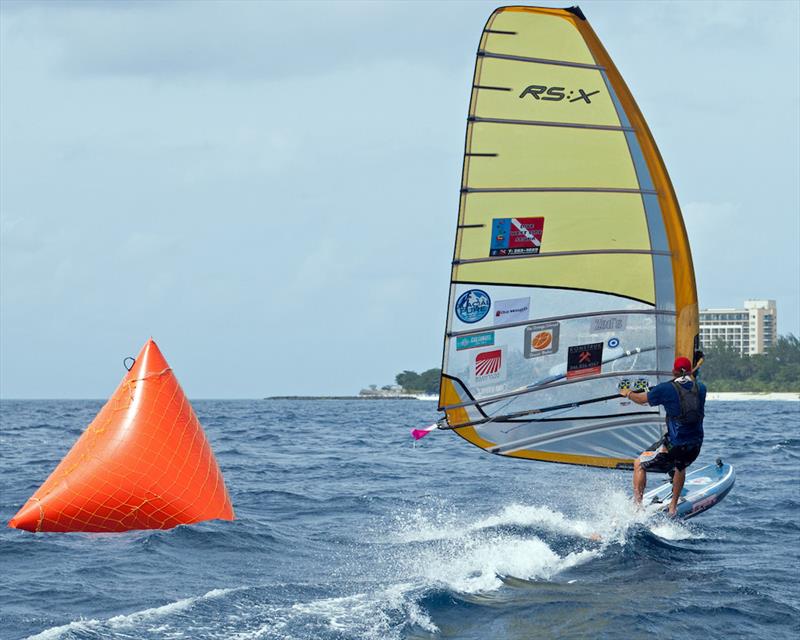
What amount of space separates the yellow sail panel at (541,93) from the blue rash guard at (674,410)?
232 centimetres

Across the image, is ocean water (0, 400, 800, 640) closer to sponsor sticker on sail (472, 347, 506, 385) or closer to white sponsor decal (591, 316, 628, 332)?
sponsor sticker on sail (472, 347, 506, 385)

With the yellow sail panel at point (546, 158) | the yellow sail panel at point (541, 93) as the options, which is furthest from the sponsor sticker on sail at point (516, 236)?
the yellow sail panel at point (541, 93)

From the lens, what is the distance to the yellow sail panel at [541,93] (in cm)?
858

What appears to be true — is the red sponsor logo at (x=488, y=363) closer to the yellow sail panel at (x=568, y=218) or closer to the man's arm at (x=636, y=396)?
the yellow sail panel at (x=568, y=218)

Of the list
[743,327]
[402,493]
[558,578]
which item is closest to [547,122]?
[558,578]

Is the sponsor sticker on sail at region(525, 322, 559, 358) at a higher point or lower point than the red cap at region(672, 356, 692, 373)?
higher

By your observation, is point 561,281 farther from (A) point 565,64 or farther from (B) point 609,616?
(B) point 609,616

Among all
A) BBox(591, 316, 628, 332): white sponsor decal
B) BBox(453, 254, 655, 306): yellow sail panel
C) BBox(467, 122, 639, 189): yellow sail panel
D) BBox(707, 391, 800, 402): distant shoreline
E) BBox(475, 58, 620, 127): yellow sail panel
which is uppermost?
BBox(475, 58, 620, 127): yellow sail panel

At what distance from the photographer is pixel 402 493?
42.3ft

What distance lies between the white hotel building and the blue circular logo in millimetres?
146823

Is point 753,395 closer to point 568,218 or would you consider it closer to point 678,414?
point 678,414

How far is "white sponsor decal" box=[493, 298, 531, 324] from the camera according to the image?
8.91 meters

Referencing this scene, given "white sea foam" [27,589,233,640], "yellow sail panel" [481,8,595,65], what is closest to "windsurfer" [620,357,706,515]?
"yellow sail panel" [481,8,595,65]

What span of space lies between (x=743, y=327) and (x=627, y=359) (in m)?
153
